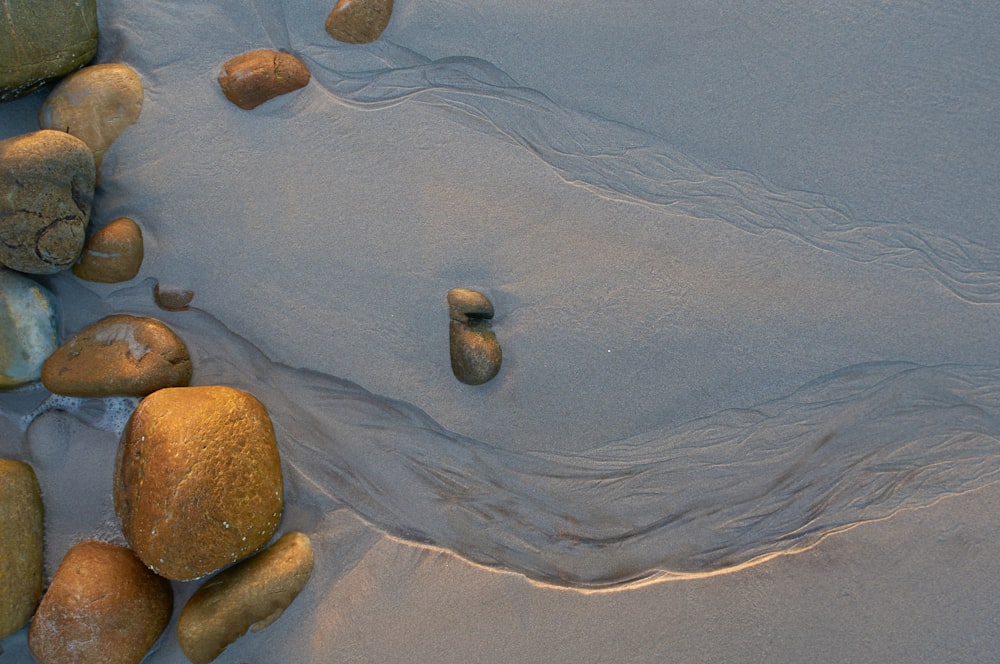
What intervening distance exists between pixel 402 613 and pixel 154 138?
2641 mm

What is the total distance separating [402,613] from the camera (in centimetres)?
296

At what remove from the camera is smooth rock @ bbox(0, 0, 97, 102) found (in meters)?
2.96

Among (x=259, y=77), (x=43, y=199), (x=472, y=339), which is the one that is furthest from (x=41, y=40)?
(x=472, y=339)

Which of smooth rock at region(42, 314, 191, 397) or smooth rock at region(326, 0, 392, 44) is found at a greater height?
smooth rock at region(326, 0, 392, 44)

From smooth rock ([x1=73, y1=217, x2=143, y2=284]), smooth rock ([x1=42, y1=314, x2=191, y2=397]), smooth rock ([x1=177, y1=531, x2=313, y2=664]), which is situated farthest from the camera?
smooth rock ([x1=73, y1=217, x2=143, y2=284])

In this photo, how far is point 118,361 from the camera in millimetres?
2961

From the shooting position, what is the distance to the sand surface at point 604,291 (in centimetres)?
305

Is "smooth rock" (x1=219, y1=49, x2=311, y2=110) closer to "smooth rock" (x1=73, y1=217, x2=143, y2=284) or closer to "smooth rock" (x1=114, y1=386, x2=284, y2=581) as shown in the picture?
"smooth rock" (x1=73, y1=217, x2=143, y2=284)

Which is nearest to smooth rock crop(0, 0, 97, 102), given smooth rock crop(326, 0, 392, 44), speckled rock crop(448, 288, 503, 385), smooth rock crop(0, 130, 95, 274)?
smooth rock crop(0, 130, 95, 274)

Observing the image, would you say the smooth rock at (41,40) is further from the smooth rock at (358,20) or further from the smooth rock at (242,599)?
the smooth rock at (242,599)

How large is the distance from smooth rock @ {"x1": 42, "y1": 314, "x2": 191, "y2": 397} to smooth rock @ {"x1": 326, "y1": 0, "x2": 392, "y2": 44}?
→ 68.0 inches

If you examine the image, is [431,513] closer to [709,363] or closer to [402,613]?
[402,613]

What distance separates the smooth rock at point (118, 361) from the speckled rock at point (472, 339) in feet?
4.42

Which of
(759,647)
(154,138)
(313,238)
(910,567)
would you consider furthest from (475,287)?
(910,567)
